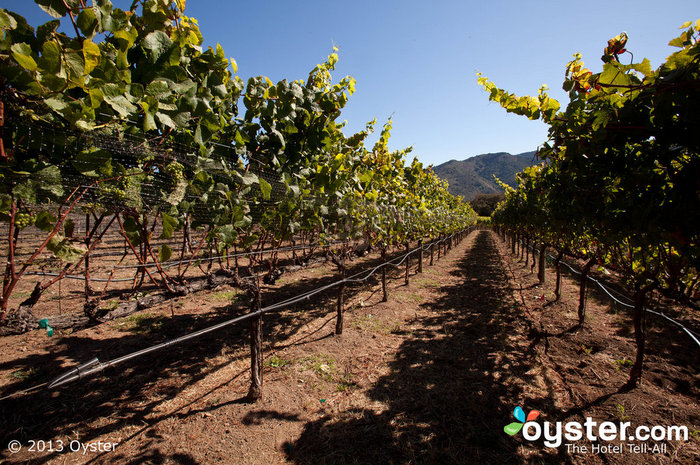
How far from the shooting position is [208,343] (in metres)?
4.55

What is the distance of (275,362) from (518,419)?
3038 mm

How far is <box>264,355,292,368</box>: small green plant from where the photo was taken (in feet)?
12.8

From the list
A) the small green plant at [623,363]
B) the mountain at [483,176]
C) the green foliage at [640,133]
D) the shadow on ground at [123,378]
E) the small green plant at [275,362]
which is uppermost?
the mountain at [483,176]

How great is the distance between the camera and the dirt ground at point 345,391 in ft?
8.21

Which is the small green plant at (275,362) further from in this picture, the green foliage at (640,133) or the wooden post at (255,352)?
the green foliage at (640,133)

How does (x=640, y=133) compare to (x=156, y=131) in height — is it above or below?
below

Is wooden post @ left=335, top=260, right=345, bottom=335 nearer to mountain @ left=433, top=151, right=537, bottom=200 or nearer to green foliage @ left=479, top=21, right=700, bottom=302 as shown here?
green foliage @ left=479, top=21, right=700, bottom=302

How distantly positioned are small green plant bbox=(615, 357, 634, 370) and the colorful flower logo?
190cm

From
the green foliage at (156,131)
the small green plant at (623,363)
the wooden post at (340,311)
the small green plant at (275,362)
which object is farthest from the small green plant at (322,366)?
the small green plant at (623,363)

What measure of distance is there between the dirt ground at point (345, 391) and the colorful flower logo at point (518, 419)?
0.06 m

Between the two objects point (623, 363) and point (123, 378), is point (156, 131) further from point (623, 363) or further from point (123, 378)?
point (623, 363)

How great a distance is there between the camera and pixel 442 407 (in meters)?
3.10

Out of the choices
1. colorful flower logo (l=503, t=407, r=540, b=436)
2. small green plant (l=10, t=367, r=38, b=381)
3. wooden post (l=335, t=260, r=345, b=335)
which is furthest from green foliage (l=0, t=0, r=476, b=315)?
colorful flower logo (l=503, t=407, r=540, b=436)

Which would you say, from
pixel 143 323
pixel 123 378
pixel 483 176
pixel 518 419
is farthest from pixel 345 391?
pixel 483 176
